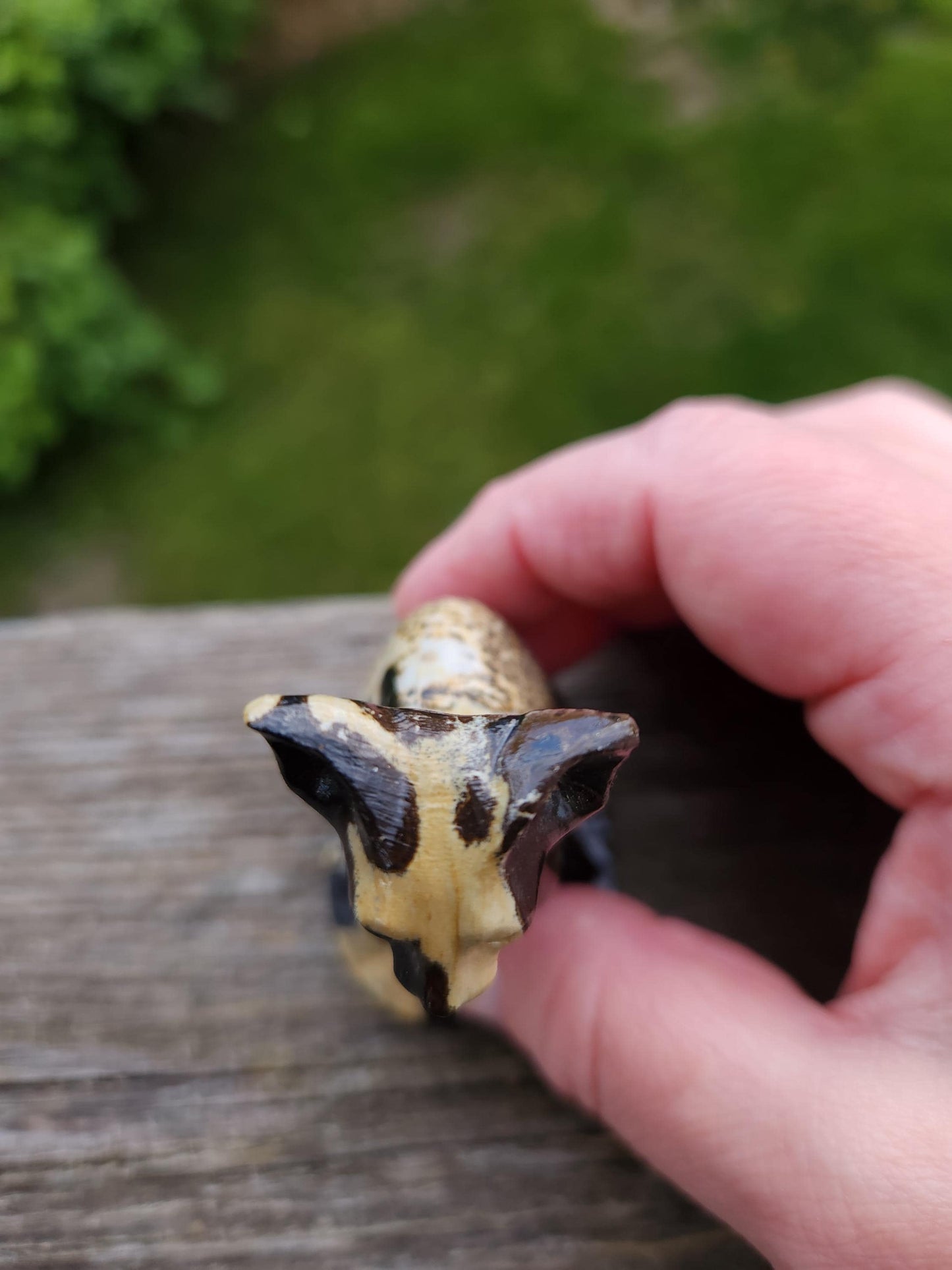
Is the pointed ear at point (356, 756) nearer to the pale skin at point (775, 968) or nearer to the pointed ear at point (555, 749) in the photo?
the pointed ear at point (555, 749)

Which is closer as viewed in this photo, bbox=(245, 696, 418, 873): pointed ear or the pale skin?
bbox=(245, 696, 418, 873): pointed ear

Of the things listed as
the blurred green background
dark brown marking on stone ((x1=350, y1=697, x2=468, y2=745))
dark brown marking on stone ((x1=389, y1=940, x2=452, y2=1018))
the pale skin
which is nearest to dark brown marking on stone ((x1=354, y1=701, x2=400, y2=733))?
dark brown marking on stone ((x1=350, y1=697, x2=468, y2=745))

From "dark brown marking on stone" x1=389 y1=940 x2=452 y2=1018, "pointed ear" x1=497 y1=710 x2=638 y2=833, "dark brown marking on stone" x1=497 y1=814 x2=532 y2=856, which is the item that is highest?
"pointed ear" x1=497 y1=710 x2=638 y2=833

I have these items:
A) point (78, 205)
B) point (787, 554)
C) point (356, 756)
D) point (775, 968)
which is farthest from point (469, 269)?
point (356, 756)

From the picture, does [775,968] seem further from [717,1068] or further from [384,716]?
[384,716]

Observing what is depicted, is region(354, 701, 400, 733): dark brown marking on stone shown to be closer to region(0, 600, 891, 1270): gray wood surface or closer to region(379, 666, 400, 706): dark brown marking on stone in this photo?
region(379, 666, 400, 706): dark brown marking on stone
